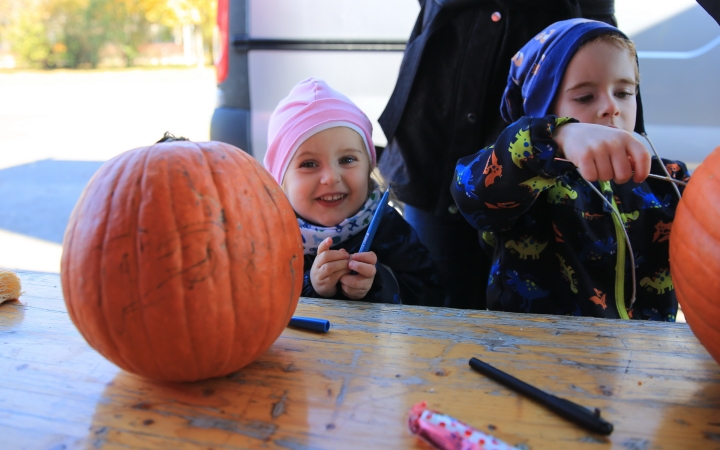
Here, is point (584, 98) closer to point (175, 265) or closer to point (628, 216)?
point (628, 216)

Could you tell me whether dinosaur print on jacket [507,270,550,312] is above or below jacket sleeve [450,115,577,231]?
below

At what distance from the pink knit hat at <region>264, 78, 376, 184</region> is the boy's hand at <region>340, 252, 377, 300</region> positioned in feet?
1.26

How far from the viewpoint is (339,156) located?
1420 mm

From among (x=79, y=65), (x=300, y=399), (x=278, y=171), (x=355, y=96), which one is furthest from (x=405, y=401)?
(x=79, y=65)

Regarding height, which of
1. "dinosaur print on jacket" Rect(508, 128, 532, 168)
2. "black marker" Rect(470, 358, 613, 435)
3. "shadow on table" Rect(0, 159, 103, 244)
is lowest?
"shadow on table" Rect(0, 159, 103, 244)

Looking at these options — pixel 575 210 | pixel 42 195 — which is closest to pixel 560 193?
pixel 575 210

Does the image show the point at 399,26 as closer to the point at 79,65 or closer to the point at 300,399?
the point at 300,399

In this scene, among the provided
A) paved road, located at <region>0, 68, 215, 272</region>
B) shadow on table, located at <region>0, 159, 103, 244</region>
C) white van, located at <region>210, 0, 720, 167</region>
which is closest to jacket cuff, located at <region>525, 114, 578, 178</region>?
white van, located at <region>210, 0, 720, 167</region>

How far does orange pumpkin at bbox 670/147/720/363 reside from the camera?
0.75m

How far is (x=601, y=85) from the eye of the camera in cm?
126

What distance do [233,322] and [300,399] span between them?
14 centimetres

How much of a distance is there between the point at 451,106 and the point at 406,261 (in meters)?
0.53

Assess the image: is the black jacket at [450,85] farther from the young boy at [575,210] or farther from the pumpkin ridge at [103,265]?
the pumpkin ridge at [103,265]

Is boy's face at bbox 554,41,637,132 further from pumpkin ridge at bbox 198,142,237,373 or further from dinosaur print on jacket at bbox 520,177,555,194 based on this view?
pumpkin ridge at bbox 198,142,237,373
